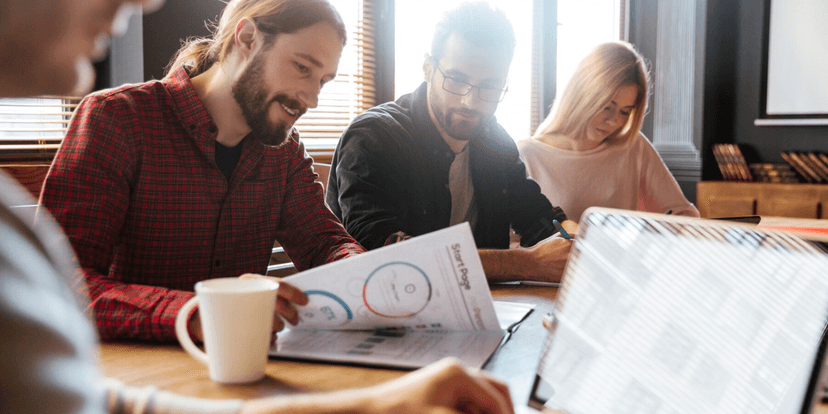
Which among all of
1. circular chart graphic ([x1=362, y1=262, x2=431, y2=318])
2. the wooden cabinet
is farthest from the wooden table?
the wooden cabinet

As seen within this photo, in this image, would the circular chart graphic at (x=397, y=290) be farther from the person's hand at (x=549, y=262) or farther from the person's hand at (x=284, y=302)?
the person's hand at (x=549, y=262)

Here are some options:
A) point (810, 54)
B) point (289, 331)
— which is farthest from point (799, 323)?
point (810, 54)

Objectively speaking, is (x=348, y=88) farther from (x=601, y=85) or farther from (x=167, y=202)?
(x=167, y=202)

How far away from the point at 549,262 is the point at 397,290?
0.55 metres

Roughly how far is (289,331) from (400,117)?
1012mm

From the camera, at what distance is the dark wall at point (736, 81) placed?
4445mm

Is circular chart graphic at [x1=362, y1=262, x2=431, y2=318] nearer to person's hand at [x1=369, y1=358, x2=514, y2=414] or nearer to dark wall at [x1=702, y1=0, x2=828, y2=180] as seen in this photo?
person's hand at [x1=369, y1=358, x2=514, y2=414]

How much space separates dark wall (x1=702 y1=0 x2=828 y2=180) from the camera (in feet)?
14.6

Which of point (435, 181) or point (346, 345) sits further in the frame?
point (435, 181)

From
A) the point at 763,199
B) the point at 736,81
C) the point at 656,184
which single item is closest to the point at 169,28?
the point at 656,184

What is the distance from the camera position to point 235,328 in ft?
2.13

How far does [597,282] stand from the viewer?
1.92ft

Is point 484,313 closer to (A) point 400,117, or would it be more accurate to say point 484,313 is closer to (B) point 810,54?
(A) point 400,117

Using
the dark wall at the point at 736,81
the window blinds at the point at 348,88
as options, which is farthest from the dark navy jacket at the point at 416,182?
the dark wall at the point at 736,81
